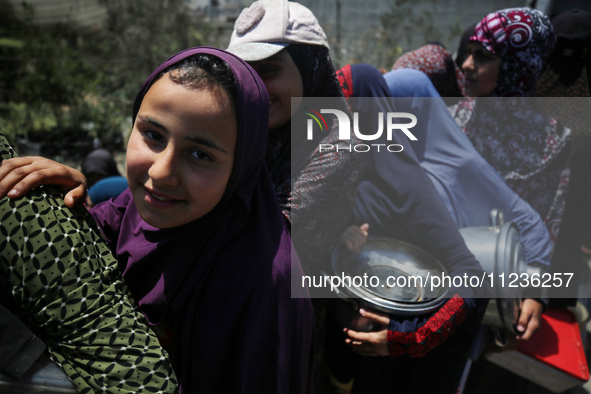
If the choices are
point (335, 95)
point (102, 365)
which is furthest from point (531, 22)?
point (102, 365)

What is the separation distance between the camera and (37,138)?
640 cm

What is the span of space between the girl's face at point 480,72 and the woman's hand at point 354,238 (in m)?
1.20

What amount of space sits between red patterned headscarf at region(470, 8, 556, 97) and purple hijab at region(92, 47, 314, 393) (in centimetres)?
172

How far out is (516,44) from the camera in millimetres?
2164

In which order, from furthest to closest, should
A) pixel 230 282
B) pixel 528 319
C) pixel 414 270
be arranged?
pixel 528 319 → pixel 414 270 → pixel 230 282

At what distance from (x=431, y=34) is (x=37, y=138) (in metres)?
6.25

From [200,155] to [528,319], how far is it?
1573mm

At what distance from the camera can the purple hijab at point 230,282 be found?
977 millimetres

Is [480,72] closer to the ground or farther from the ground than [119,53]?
farther from the ground

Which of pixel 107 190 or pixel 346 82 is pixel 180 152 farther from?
pixel 107 190

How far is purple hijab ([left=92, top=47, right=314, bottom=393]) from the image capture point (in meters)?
0.98

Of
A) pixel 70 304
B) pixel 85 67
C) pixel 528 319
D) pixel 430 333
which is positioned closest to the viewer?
pixel 70 304

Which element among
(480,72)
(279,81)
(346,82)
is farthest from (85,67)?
(279,81)

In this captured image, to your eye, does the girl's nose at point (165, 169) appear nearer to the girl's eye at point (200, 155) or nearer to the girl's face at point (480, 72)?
the girl's eye at point (200, 155)
